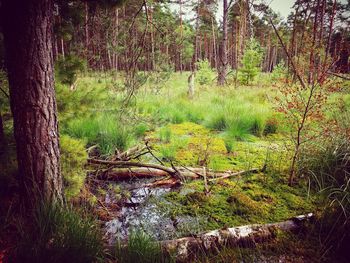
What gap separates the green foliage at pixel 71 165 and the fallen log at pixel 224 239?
1.12 meters

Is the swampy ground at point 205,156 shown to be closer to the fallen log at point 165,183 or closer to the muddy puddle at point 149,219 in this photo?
the muddy puddle at point 149,219

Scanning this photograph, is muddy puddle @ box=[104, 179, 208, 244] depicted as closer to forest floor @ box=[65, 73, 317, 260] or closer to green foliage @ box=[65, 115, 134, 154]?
forest floor @ box=[65, 73, 317, 260]

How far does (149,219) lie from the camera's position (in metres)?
2.62

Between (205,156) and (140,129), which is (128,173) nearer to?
(205,156)

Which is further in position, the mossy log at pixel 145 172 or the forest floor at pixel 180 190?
the mossy log at pixel 145 172

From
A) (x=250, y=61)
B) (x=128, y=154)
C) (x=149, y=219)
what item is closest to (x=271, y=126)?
(x=128, y=154)

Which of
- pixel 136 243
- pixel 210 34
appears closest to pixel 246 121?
pixel 136 243

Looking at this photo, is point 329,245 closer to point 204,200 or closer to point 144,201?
point 204,200

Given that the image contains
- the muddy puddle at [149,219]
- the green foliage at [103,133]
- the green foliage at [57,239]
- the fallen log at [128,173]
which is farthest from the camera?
the green foliage at [103,133]

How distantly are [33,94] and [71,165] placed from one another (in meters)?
0.95

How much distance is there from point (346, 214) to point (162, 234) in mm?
1759

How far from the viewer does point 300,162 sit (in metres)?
3.49

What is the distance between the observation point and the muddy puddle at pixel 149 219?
2.35 metres

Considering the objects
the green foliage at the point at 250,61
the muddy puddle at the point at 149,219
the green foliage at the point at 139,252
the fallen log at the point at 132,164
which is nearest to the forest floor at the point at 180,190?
the muddy puddle at the point at 149,219
